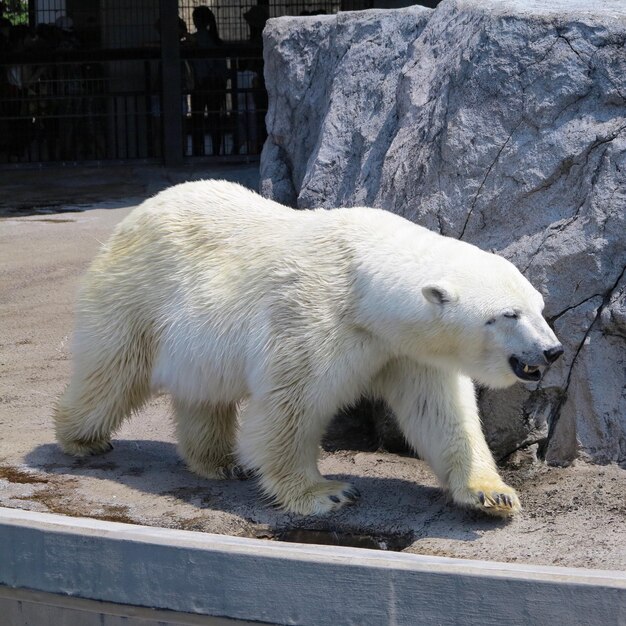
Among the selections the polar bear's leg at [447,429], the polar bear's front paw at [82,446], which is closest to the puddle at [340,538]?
the polar bear's leg at [447,429]

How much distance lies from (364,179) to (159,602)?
253cm

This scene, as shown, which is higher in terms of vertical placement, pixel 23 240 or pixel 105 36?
pixel 105 36

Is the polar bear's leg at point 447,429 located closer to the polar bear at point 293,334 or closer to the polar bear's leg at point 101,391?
the polar bear at point 293,334

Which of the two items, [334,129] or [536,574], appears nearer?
[536,574]

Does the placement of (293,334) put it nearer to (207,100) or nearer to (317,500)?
(317,500)

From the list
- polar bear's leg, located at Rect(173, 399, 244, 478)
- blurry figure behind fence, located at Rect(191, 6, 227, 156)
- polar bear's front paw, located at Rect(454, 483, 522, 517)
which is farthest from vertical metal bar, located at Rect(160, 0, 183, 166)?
polar bear's front paw, located at Rect(454, 483, 522, 517)

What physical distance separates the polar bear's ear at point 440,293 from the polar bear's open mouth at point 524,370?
0.91 ft

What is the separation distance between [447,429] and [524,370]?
47 cm

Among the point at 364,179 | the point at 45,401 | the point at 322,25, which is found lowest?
the point at 45,401

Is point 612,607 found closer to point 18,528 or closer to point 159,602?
point 159,602

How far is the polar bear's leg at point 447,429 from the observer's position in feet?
13.3

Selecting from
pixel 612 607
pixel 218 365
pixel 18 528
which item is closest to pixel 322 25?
pixel 218 365

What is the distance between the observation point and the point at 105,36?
1602 cm

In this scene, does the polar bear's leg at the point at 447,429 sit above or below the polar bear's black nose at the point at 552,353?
below
